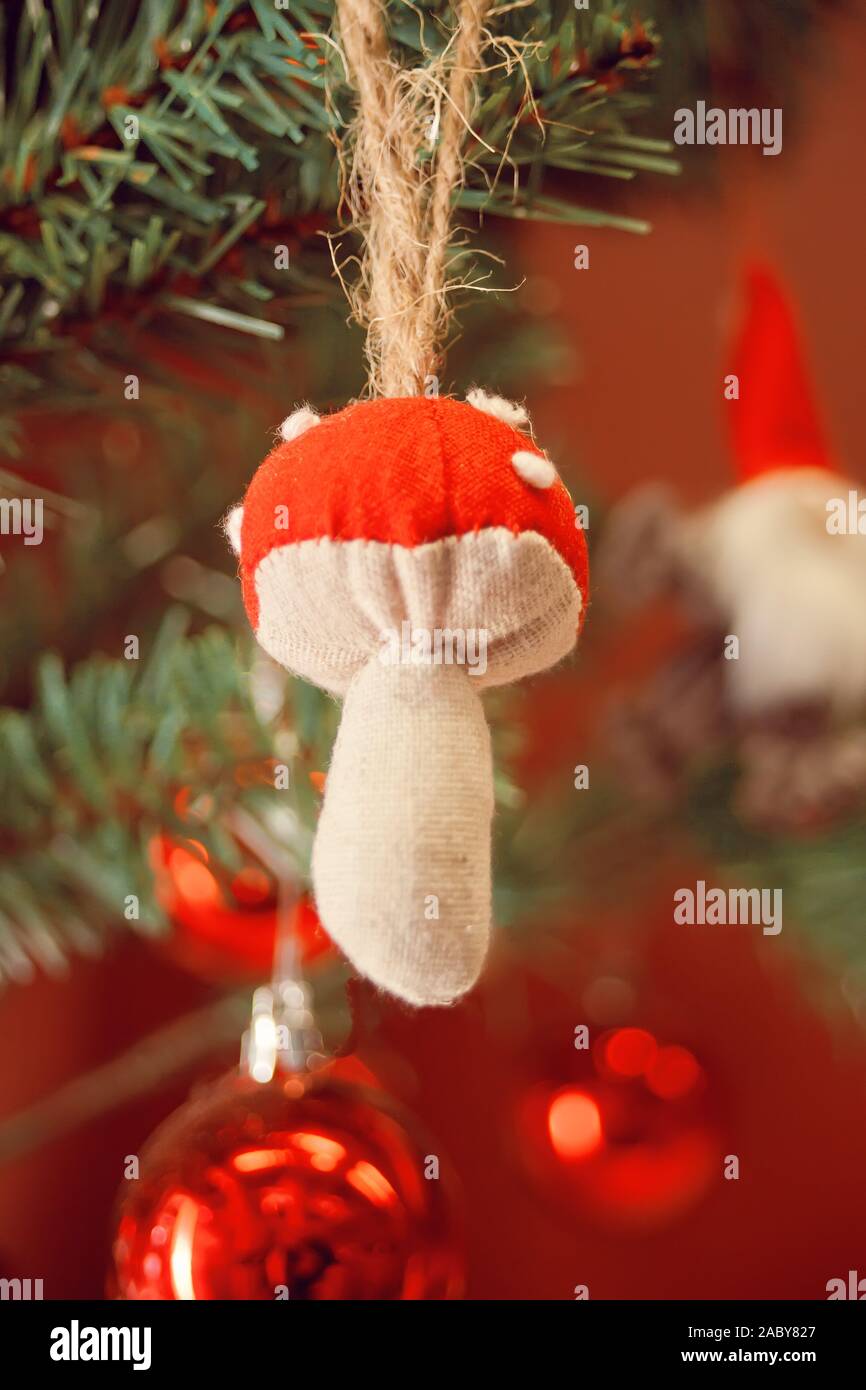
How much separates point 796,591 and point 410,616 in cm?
22

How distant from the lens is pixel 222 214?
0.32 meters

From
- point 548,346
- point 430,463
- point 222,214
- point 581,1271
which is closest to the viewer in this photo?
point 430,463

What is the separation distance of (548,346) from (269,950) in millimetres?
246

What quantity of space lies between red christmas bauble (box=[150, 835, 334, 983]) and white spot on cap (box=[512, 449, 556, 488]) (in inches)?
7.3

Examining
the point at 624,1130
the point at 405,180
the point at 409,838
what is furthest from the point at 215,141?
the point at 624,1130

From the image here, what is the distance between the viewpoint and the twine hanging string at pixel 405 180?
0.24 meters

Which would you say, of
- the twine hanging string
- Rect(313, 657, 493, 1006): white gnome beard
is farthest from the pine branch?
Rect(313, 657, 493, 1006): white gnome beard

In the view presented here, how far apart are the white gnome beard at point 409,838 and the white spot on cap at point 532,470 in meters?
0.04

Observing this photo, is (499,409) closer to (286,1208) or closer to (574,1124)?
(286,1208)

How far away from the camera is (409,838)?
21 centimetres

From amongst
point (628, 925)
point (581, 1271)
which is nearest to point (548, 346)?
point (628, 925)

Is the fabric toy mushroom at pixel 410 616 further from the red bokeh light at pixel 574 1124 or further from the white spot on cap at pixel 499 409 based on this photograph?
the red bokeh light at pixel 574 1124

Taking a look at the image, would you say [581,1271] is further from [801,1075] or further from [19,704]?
[19,704]

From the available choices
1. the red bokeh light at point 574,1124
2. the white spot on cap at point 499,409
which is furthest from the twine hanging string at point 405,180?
the red bokeh light at point 574,1124
